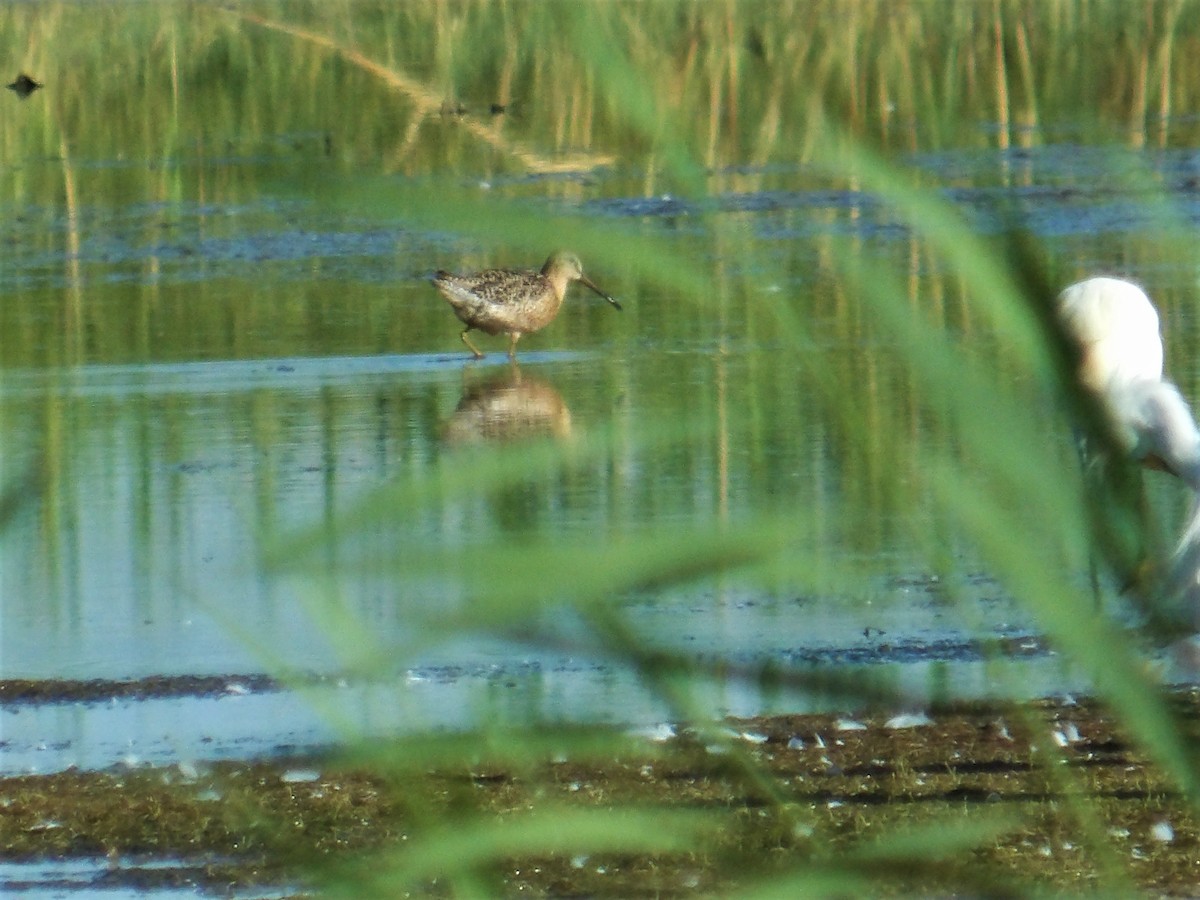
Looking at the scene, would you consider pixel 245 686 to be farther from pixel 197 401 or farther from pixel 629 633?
pixel 629 633

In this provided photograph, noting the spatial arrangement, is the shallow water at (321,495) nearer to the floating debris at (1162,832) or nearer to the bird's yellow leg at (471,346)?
the bird's yellow leg at (471,346)

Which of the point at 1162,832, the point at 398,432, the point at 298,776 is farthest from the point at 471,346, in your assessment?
the point at 1162,832

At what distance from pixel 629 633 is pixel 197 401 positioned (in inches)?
426

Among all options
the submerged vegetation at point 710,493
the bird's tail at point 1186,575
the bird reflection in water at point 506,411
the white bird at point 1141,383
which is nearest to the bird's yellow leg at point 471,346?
A: the submerged vegetation at point 710,493

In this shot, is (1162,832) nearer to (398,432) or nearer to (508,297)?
(398,432)

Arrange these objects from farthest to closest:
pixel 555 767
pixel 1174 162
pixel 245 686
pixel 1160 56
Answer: pixel 1160 56
pixel 1174 162
pixel 245 686
pixel 555 767

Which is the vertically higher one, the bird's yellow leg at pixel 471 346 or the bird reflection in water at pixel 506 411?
the bird's yellow leg at pixel 471 346

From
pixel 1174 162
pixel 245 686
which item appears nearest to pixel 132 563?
pixel 245 686

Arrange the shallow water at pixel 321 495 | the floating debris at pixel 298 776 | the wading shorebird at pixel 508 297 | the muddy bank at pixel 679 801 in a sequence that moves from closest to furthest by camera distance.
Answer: the muddy bank at pixel 679 801 → the shallow water at pixel 321 495 → the floating debris at pixel 298 776 → the wading shorebird at pixel 508 297

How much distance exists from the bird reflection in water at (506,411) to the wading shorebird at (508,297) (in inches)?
33.5

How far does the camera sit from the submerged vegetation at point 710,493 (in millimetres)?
1348

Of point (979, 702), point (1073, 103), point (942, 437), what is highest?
point (1073, 103)

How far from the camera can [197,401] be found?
12094 mm

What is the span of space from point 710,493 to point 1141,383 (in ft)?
22.3
